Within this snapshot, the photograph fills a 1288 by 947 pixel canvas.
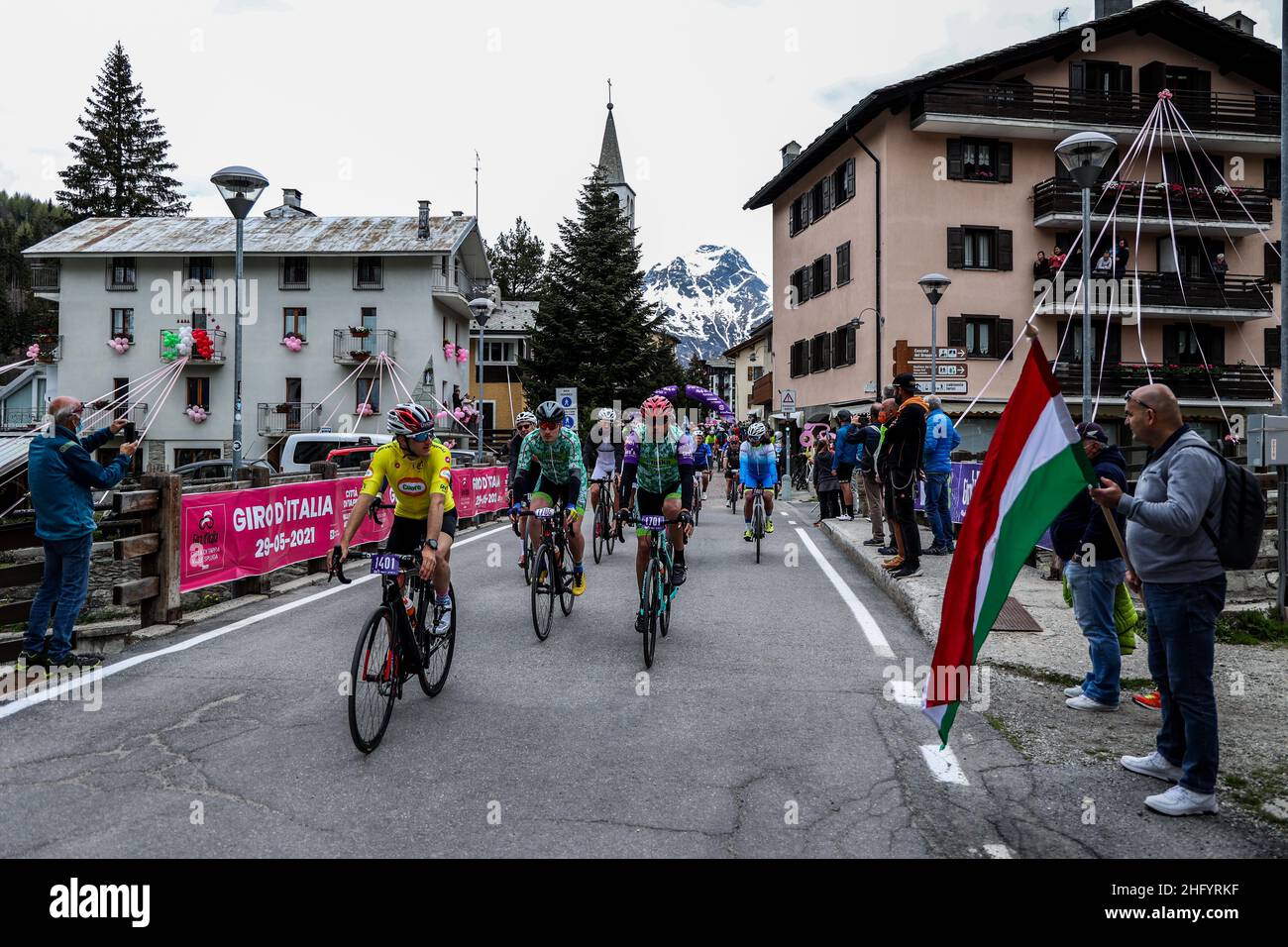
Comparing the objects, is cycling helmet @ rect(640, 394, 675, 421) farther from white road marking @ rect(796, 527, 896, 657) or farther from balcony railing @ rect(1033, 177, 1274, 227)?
balcony railing @ rect(1033, 177, 1274, 227)

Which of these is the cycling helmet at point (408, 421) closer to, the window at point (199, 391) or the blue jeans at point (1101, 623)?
the blue jeans at point (1101, 623)

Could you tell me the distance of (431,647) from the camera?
6.02 m

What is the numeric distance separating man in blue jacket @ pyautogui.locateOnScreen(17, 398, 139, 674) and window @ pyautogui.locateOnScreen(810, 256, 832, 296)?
3462cm

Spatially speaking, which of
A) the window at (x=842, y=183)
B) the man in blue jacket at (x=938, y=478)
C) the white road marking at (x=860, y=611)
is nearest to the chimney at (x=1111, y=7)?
the window at (x=842, y=183)

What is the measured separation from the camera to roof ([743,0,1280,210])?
3344 cm

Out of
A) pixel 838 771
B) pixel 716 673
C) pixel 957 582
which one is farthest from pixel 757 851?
pixel 716 673

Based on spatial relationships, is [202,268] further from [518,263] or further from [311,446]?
[518,263]

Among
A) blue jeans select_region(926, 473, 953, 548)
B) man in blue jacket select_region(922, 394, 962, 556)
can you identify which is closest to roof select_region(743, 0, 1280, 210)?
man in blue jacket select_region(922, 394, 962, 556)

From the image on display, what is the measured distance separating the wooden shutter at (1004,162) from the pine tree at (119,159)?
5071cm

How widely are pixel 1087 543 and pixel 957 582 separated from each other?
80.2 inches

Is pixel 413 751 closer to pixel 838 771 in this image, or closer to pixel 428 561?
pixel 428 561

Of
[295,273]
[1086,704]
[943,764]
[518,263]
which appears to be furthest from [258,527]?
[518,263]

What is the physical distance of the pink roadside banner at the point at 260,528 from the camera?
9062 millimetres

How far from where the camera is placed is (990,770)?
184 inches
